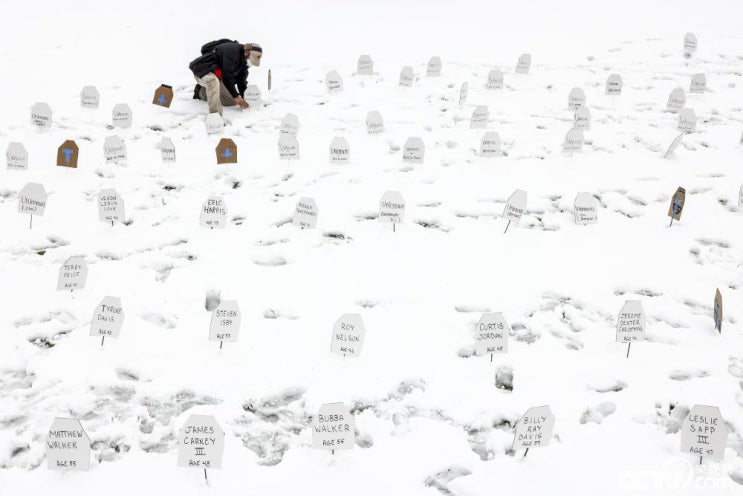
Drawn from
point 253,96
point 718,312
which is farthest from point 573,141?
point 253,96

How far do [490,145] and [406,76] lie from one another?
2.39 m

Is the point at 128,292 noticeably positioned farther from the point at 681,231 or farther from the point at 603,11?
the point at 603,11

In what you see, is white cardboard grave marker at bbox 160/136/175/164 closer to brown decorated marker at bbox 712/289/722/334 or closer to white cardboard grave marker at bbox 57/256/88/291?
white cardboard grave marker at bbox 57/256/88/291

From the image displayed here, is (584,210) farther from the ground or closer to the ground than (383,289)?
farther from the ground

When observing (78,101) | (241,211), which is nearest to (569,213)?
(241,211)

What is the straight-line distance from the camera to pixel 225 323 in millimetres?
3643

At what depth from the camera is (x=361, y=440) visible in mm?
3158

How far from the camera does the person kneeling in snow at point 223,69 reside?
695 cm

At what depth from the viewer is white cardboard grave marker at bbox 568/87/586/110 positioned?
7.23 m

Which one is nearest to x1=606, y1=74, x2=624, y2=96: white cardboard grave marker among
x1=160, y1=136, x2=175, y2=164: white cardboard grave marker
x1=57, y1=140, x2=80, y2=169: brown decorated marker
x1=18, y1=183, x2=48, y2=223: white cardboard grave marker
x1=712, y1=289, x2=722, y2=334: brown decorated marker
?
x1=712, y1=289, x2=722, y2=334: brown decorated marker

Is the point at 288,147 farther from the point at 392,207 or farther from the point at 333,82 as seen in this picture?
the point at 333,82

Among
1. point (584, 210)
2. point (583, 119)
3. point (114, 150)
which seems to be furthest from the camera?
point (583, 119)

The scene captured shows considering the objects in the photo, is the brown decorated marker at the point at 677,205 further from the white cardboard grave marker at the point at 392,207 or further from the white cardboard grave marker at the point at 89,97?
the white cardboard grave marker at the point at 89,97

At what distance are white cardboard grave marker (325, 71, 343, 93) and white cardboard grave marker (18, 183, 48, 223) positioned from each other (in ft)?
13.5
